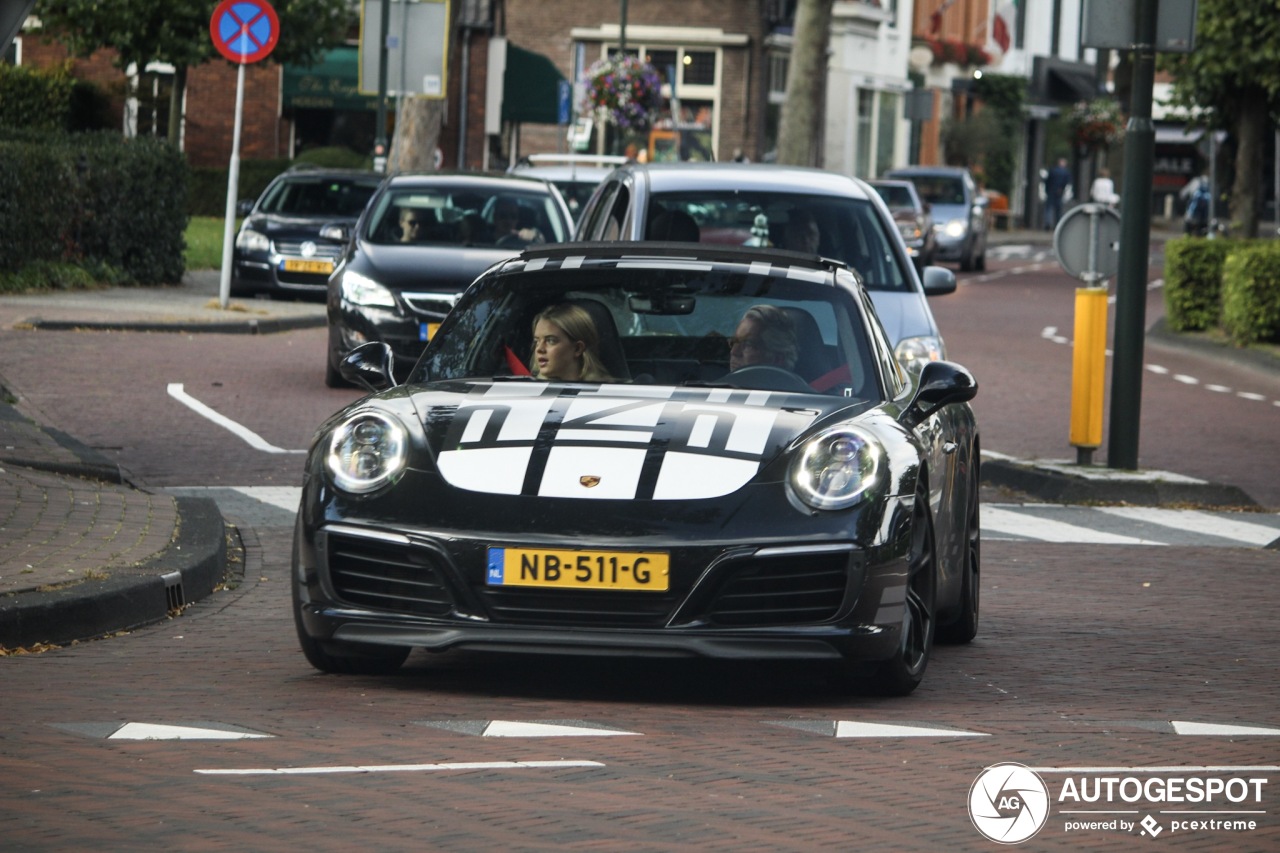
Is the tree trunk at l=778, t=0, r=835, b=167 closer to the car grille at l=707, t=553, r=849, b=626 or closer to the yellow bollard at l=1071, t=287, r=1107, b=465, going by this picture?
the yellow bollard at l=1071, t=287, r=1107, b=465

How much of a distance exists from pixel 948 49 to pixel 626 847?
214ft

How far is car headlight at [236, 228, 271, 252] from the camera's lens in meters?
25.0

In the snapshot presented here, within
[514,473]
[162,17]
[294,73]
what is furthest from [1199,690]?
[294,73]

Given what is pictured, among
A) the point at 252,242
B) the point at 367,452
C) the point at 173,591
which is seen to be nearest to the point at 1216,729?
the point at 367,452

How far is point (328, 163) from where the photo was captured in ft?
150

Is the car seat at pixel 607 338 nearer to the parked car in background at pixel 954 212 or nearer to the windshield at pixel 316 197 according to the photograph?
the windshield at pixel 316 197

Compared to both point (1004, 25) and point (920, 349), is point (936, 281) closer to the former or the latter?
point (920, 349)

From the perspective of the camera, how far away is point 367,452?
261 inches

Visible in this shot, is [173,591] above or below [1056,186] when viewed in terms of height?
below

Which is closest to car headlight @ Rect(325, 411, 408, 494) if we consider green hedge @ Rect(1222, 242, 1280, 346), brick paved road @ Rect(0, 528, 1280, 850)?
brick paved road @ Rect(0, 528, 1280, 850)

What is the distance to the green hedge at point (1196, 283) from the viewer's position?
90.5 ft

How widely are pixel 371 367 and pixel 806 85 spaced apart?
3419 cm

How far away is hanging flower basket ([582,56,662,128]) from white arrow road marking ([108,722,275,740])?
137 feet

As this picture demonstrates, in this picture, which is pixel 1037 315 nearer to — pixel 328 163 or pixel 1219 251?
pixel 1219 251
